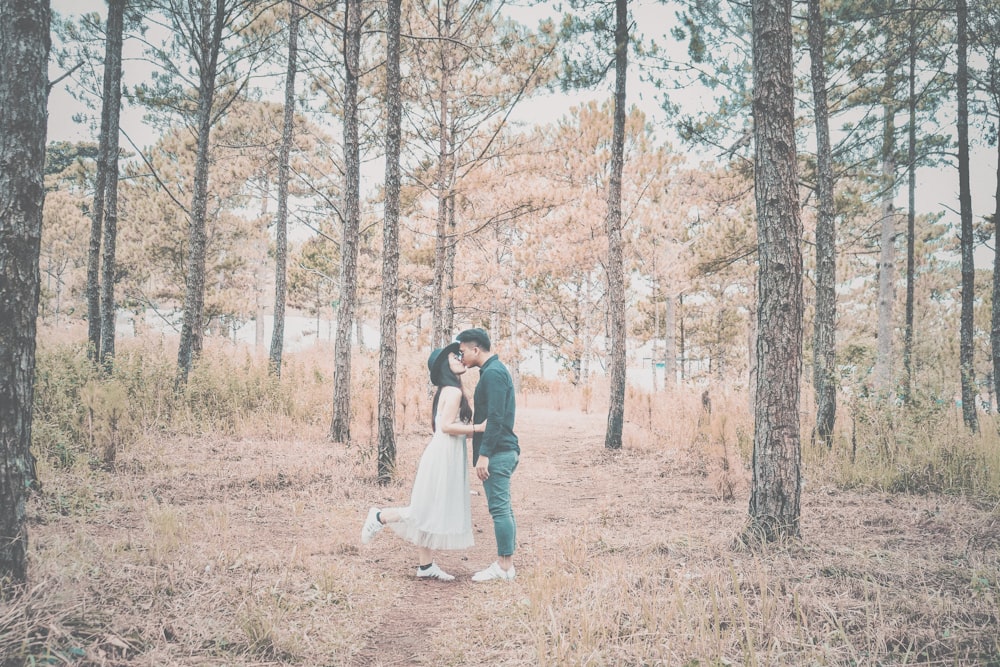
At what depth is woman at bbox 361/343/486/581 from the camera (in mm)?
4332

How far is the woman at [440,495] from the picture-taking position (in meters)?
4.33

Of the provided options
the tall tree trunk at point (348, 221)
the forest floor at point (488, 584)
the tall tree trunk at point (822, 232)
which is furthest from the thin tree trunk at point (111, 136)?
the tall tree trunk at point (822, 232)

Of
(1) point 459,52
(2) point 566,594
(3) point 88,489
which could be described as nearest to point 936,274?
(1) point 459,52

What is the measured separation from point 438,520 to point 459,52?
11.8m

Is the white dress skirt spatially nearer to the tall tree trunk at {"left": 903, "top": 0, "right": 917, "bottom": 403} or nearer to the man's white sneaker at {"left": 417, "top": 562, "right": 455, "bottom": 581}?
the man's white sneaker at {"left": 417, "top": 562, "right": 455, "bottom": 581}

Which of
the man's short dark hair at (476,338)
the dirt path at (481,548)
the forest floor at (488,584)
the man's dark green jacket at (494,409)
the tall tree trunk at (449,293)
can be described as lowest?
the dirt path at (481,548)

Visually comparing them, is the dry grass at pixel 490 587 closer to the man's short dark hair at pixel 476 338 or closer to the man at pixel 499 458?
the man at pixel 499 458

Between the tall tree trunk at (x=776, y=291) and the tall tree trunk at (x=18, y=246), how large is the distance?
4750mm

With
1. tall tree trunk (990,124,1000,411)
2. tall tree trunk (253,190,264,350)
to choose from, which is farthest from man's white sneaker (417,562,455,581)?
tall tree trunk (253,190,264,350)

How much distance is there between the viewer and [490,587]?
13.9 feet

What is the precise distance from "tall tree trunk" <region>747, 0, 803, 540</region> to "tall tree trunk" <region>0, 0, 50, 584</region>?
15.6 ft

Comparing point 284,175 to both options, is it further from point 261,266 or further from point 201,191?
point 261,266

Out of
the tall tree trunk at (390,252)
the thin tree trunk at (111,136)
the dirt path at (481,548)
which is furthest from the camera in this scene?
the thin tree trunk at (111,136)

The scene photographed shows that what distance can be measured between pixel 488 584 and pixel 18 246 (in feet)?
12.3
